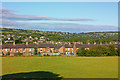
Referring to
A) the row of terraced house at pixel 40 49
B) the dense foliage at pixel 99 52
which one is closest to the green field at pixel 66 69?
the dense foliage at pixel 99 52

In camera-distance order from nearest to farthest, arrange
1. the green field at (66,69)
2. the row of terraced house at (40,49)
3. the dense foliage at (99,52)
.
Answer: the green field at (66,69)
the dense foliage at (99,52)
the row of terraced house at (40,49)

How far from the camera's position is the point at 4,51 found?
70.7m

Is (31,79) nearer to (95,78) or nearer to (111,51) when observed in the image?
(95,78)

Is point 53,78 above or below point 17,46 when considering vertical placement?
below

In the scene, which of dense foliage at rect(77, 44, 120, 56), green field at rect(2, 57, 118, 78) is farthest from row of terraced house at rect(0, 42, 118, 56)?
green field at rect(2, 57, 118, 78)

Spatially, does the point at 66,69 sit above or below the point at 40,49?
below

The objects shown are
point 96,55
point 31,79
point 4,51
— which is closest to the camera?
point 31,79

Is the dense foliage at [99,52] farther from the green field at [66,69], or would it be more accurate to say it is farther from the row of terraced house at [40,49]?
the green field at [66,69]

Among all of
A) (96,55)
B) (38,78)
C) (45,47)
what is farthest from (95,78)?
(45,47)

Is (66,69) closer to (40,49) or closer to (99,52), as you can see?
(99,52)

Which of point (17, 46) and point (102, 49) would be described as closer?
point (102, 49)

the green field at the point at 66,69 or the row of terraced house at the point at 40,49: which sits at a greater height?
the row of terraced house at the point at 40,49

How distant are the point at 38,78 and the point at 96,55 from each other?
1447 inches

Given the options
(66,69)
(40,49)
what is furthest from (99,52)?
(66,69)
